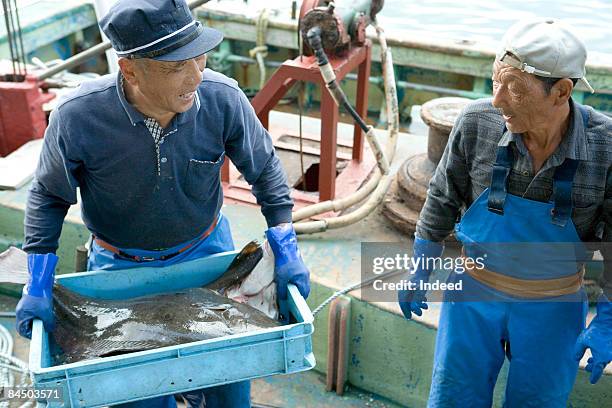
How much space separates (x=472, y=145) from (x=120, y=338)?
1.41 metres

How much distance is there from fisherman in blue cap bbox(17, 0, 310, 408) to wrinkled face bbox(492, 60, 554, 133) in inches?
35.7

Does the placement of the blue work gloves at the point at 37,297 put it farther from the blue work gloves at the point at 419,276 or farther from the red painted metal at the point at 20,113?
the red painted metal at the point at 20,113

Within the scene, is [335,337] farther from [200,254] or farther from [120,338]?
[120,338]

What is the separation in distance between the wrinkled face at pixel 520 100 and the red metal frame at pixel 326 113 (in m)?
1.79

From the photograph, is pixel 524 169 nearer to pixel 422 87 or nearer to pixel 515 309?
pixel 515 309

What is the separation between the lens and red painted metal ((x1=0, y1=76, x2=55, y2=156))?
4.79 metres

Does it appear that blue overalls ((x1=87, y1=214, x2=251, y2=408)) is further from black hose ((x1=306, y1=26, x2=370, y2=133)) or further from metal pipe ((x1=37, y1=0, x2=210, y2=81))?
metal pipe ((x1=37, y1=0, x2=210, y2=81))

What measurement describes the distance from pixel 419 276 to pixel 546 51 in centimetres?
107

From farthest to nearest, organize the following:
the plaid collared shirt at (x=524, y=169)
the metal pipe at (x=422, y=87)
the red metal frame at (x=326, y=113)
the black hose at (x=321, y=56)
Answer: the metal pipe at (x=422, y=87), the red metal frame at (x=326, y=113), the black hose at (x=321, y=56), the plaid collared shirt at (x=524, y=169)

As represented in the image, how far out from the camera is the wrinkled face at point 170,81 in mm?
Answer: 2240

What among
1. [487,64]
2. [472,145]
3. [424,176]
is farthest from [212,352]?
[487,64]

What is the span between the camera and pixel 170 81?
225cm

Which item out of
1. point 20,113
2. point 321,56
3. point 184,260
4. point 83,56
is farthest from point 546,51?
point 20,113

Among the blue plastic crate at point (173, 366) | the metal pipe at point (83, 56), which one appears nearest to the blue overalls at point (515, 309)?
the blue plastic crate at point (173, 366)
